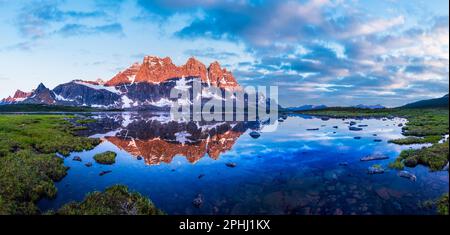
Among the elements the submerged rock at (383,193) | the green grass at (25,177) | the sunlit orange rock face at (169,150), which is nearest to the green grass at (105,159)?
the sunlit orange rock face at (169,150)

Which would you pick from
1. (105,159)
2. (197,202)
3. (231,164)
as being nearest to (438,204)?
(197,202)

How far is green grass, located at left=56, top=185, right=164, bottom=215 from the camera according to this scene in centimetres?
1564

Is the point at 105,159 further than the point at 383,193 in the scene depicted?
Yes

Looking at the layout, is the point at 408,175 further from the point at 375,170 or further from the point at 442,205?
the point at 442,205

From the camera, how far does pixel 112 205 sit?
16.4 meters

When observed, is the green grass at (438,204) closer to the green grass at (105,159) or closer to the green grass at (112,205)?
the green grass at (112,205)

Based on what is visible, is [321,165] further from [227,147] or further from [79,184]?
[79,184]

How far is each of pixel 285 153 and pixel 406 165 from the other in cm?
1401

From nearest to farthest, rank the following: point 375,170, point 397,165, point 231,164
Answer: point 375,170
point 397,165
point 231,164

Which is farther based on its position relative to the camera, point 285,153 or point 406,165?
point 285,153
